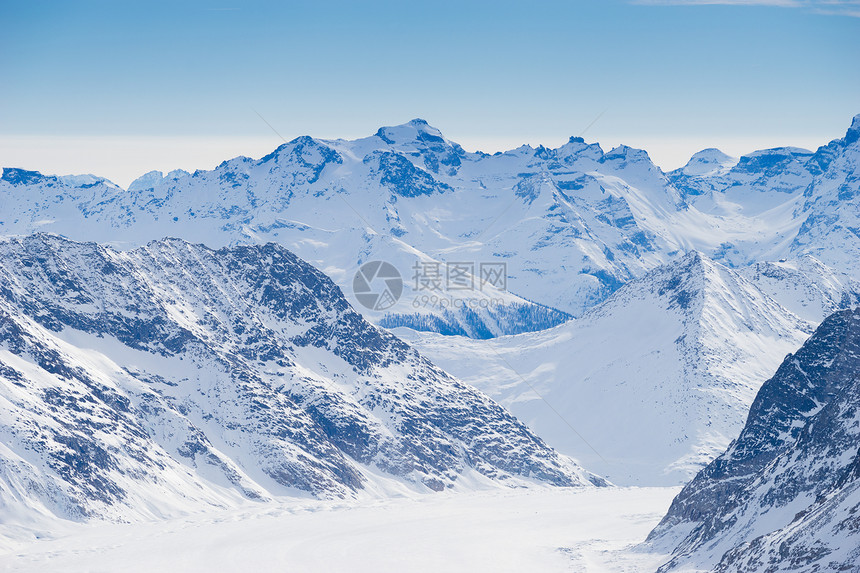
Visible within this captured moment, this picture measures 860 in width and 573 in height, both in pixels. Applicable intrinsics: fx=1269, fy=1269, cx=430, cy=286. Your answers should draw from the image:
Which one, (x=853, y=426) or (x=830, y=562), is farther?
(x=853, y=426)

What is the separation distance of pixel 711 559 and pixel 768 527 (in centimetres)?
1015

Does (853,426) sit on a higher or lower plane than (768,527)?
higher

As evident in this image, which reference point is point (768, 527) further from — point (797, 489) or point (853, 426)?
point (853, 426)

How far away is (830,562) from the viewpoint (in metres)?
153

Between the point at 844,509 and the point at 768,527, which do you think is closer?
the point at 844,509

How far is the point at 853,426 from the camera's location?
19850 centimetres

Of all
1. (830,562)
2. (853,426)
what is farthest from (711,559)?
(830,562)

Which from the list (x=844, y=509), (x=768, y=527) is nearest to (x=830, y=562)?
(x=844, y=509)

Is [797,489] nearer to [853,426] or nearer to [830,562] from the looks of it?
[853,426]

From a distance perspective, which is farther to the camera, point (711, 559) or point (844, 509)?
point (711, 559)

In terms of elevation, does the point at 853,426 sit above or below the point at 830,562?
above

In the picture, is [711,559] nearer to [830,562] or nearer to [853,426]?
[853,426]

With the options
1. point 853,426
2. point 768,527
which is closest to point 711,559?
point 768,527

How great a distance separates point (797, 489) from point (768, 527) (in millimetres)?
7912
